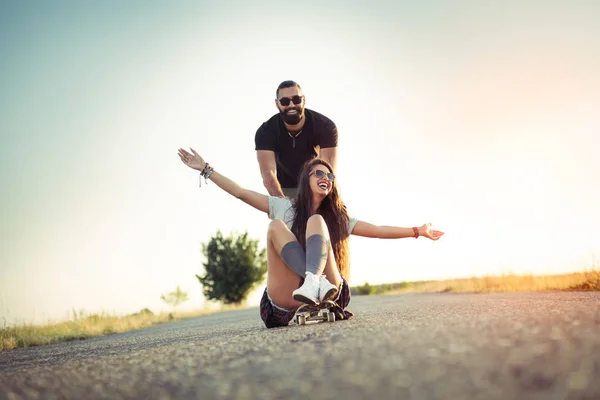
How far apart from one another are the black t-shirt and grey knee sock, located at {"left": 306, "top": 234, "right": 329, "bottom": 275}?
285 centimetres

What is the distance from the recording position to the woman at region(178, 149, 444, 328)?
398cm

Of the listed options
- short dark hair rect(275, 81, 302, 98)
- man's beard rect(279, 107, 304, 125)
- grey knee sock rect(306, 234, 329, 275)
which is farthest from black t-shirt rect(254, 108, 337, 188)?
grey knee sock rect(306, 234, 329, 275)

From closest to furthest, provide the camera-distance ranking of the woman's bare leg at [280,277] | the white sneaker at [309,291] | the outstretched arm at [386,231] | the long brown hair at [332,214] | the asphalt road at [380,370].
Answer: the asphalt road at [380,370] < the white sneaker at [309,291] < the woman's bare leg at [280,277] < the long brown hair at [332,214] < the outstretched arm at [386,231]

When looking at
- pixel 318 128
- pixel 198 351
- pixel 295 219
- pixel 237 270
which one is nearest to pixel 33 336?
pixel 318 128

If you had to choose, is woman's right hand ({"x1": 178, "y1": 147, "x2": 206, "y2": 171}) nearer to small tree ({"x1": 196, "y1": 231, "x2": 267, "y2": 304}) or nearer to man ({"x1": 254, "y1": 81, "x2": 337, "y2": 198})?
man ({"x1": 254, "y1": 81, "x2": 337, "y2": 198})

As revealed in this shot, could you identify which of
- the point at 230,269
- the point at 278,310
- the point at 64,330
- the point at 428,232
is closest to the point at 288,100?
the point at 428,232

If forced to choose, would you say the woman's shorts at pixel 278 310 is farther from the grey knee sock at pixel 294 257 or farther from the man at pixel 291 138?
the man at pixel 291 138

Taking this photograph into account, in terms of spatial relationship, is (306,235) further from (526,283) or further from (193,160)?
(526,283)

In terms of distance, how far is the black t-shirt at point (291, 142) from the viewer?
6.83 metres

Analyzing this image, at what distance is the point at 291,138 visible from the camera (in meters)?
Answer: 6.89

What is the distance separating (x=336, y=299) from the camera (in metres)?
4.32

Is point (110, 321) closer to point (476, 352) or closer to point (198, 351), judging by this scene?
point (198, 351)

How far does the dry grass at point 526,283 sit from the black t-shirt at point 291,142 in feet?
13.9

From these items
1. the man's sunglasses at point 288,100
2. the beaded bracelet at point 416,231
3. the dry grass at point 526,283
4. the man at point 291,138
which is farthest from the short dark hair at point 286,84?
the dry grass at point 526,283
